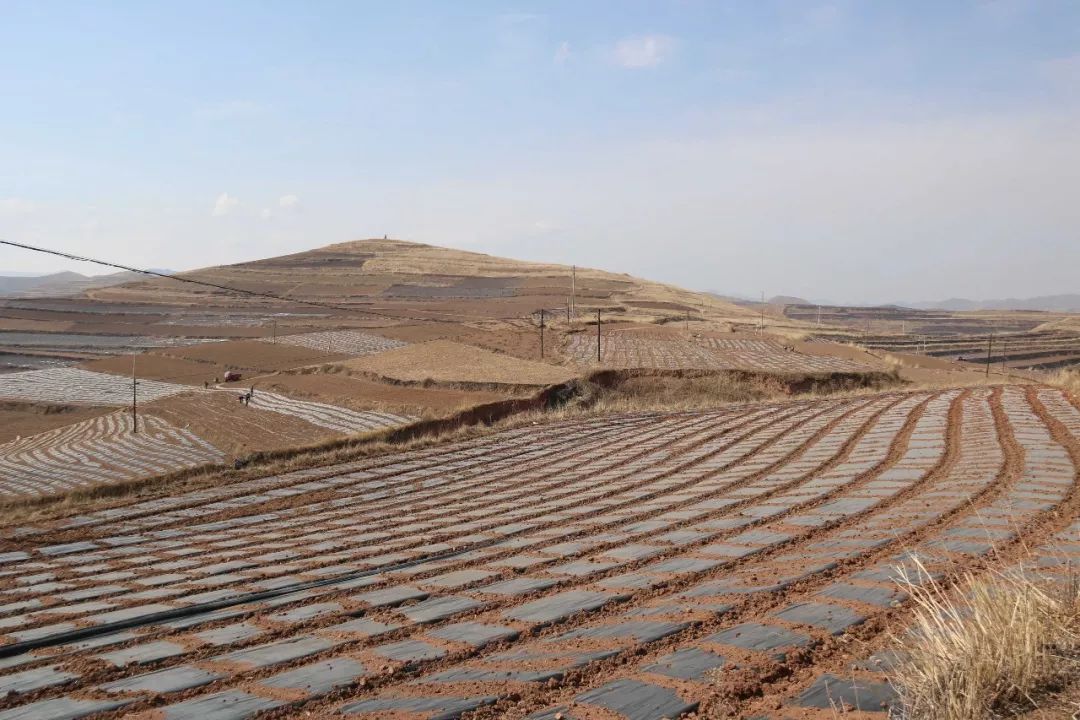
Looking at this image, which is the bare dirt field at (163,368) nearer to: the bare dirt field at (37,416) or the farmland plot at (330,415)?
the bare dirt field at (37,416)

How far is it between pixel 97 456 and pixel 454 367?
15925 millimetres

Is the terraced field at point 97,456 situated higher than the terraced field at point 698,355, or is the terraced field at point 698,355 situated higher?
the terraced field at point 698,355

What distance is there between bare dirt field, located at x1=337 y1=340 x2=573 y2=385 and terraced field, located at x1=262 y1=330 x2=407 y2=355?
6958mm

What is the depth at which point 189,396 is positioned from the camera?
33.8 m

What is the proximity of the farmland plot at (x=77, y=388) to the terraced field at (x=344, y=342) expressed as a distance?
11.8 meters

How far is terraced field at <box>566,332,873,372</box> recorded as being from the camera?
33938 mm

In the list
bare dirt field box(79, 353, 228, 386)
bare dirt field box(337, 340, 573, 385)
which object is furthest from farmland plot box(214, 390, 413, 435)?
bare dirt field box(79, 353, 228, 386)

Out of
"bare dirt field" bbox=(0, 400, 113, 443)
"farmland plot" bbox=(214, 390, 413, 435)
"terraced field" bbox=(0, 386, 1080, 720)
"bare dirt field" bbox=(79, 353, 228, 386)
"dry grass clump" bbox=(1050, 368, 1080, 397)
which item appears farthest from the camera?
"bare dirt field" bbox=(79, 353, 228, 386)

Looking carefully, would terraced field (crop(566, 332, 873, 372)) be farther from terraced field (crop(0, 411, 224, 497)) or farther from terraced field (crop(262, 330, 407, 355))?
terraced field (crop(0, 411, 224, 497))

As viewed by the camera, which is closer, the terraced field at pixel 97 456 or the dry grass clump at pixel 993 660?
the dry grass clump at pixel 993 660

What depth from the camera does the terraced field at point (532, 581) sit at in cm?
452

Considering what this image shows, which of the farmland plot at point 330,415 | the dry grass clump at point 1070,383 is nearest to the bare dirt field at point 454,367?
the farmland plot at point 330,415

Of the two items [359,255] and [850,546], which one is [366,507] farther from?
[359,255]

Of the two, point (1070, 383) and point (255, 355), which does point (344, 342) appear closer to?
point (255, 355)
